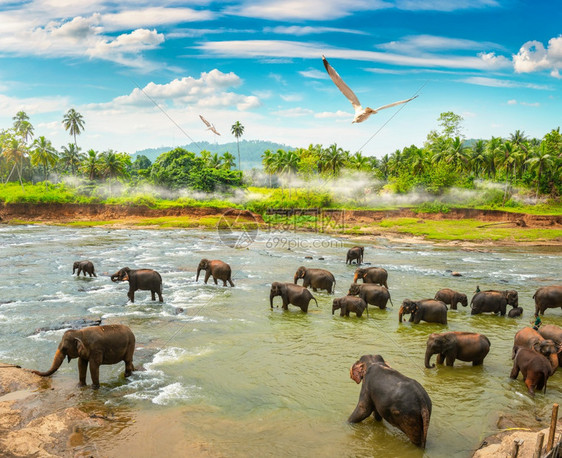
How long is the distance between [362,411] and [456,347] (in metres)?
4.07

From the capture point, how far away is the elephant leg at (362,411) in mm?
7773

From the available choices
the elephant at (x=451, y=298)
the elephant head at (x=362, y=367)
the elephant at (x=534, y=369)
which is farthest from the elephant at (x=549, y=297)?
the elephant head at (x=362, y=367)

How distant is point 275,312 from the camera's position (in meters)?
16.2

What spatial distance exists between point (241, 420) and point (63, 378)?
14.1 feet

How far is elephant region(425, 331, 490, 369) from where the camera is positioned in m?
10.6

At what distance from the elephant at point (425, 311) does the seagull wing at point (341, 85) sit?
6.50 meters

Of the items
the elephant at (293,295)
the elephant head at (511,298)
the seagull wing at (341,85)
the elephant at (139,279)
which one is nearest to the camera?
the seagull wing at (341,85)

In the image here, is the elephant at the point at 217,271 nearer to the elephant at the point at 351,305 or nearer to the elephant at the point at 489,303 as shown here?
the elephant at the point at 351,305

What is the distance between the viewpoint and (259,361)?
1143 centimetres

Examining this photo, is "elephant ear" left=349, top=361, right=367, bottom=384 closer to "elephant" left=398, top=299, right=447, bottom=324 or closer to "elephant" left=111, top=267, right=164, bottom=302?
"elephant" left=398, top=299, right=447, bottom=324

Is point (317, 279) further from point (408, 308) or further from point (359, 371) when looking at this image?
point (359, 371)

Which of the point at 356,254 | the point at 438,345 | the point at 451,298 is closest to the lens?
the point at 438,345

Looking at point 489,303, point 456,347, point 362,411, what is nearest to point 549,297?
point 489,303

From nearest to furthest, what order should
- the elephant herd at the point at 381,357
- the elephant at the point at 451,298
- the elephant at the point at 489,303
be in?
the elephant herd at the point at 381,357
the elephant at the point at 489,303
the elephant at the point at 451,298
